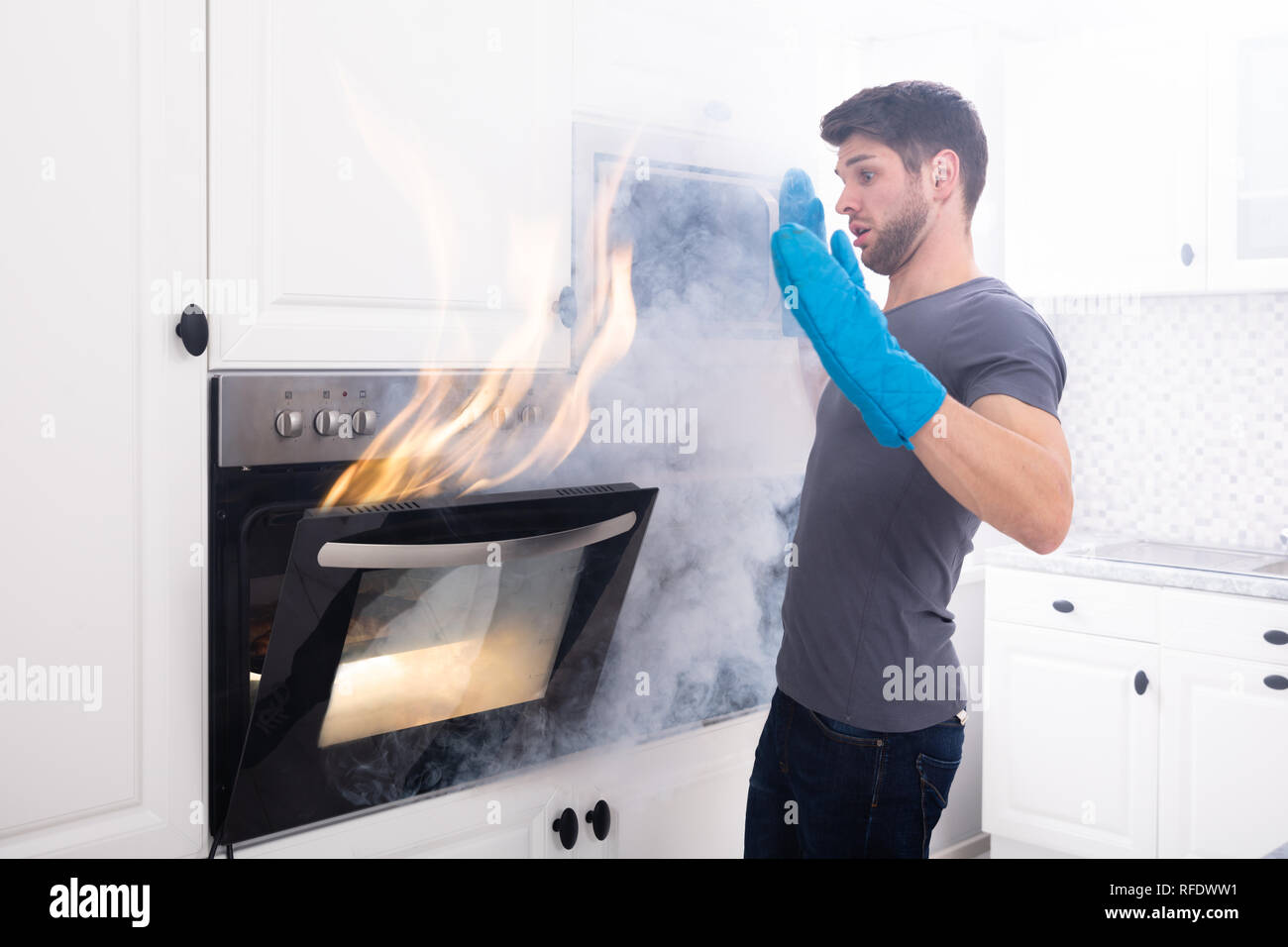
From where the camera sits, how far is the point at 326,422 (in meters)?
1.25

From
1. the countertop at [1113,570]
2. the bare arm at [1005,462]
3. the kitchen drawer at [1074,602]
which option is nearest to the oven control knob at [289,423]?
the bare arm at [1005,462]

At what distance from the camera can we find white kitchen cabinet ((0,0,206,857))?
3.58 ft

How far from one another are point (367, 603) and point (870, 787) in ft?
2.17

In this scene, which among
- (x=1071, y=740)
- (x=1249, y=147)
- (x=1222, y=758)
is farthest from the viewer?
(x=1071, y=740)

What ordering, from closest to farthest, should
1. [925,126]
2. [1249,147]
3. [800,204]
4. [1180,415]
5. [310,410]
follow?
1. [310,410]
2. [925,126]
3. [800,204]
4. [1249,147]
5. [1180,415]

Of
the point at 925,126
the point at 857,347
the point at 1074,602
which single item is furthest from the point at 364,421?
the point at 1074,602

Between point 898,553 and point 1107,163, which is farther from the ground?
point 1107,163

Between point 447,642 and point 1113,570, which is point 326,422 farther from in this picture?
point 1113,570

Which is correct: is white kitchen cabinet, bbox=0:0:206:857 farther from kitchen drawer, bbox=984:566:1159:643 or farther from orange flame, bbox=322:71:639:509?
kitchen drawer, bbox=984:566:1159:643

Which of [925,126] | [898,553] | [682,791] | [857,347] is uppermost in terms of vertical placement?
[925,126]
